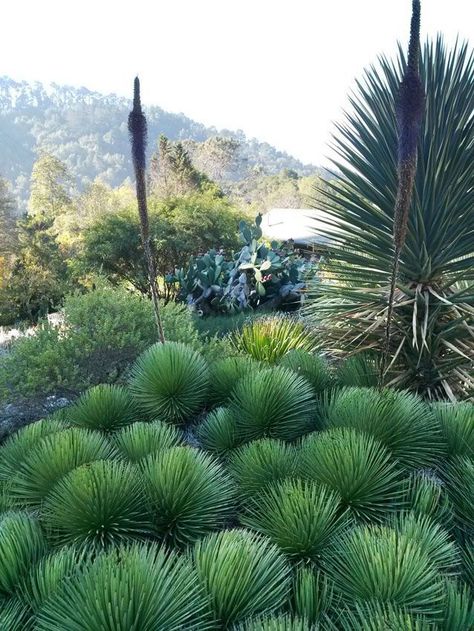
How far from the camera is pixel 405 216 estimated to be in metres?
2.57

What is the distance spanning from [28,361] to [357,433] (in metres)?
3.57

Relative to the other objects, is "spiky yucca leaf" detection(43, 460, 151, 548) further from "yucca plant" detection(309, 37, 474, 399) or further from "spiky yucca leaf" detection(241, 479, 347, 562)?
"yucca plant" detection(309, 37, 474, 399)

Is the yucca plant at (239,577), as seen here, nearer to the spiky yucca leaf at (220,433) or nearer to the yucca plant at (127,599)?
the yucca plant at (127,599)

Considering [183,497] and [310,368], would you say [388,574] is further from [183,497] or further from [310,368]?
[310,368]

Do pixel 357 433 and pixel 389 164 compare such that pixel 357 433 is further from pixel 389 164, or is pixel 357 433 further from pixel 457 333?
pixel 389 164

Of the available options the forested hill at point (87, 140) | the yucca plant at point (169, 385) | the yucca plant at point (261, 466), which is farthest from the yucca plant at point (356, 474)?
the forested hill at point (87, 140)

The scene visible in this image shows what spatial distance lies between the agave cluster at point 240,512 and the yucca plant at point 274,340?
1139 millimetres

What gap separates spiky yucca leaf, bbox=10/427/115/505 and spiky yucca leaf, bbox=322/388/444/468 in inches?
53.6

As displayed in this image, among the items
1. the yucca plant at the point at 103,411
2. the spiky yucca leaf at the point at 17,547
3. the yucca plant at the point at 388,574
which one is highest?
the yucca plant at the point at 388,574

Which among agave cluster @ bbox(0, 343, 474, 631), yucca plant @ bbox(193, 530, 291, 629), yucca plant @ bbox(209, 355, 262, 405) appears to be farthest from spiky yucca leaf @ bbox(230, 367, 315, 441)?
yucca plant @ bbox(193, 530, 291, 629)

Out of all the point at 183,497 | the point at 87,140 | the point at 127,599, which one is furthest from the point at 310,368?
the point at 87,140

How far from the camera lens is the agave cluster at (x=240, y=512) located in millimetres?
1767

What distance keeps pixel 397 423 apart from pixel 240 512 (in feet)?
3.17

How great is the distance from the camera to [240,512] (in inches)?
103
